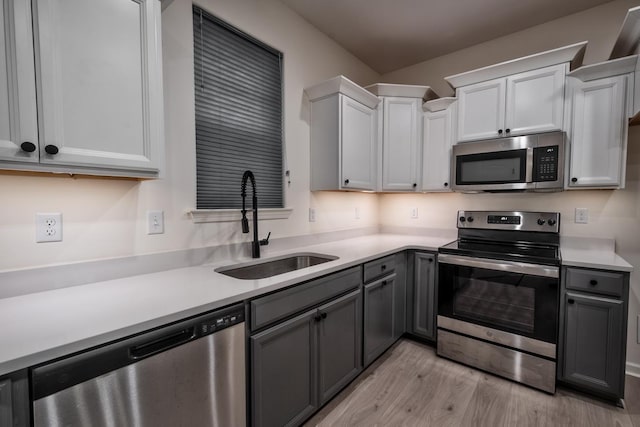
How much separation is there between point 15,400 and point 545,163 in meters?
2.95

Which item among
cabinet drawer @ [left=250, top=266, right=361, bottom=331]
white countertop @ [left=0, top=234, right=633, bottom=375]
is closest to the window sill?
white countertop @ [left=0, top=234, right=633, bottom=375]

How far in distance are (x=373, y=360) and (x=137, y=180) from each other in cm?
198

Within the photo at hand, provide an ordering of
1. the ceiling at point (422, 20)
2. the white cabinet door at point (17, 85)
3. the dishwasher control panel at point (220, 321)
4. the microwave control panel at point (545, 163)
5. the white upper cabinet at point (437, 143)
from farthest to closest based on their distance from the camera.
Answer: the white upper cabinet at point (437, 143), the ceiling at point (422, 20), the microwave control panel at point (545, 163), the dishwasher control panel at point (220, 321), the white cabinet door at point (17, 85)

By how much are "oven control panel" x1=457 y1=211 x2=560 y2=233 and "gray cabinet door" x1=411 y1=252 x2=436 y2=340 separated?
614 mm

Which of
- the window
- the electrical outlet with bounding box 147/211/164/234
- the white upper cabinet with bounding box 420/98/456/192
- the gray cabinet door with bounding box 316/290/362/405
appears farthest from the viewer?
the white upper cabinet with bounding box 420/98/456/192

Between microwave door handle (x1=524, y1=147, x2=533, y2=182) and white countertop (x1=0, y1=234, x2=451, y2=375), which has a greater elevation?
microwave door handle (x1=524, y1=147, x2=533, y2=182)

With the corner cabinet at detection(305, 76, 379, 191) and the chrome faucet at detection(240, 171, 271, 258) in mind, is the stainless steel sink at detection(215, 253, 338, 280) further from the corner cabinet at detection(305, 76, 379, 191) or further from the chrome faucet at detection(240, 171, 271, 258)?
the corner cabinet at detection(305, 76, 379, 191)

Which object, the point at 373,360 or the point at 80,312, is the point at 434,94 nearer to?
the point at 373,360

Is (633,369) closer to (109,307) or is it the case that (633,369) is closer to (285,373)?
(285,373)

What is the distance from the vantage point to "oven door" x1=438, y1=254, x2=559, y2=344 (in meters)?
1.95

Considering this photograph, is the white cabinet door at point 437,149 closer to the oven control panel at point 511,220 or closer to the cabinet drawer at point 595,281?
the oven control panel at point 511,220

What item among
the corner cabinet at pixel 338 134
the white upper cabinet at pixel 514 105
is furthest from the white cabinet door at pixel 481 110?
the corner cabinet at pixel 338 134

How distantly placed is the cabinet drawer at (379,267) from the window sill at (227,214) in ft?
2.43

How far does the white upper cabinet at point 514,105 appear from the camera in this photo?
2.17m
